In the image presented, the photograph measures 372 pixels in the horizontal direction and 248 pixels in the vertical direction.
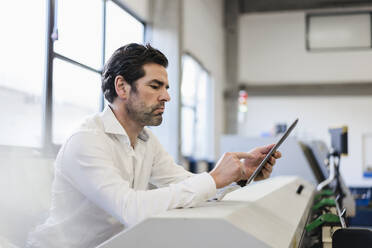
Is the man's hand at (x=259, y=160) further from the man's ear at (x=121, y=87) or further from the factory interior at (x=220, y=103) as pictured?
the man's ear at (x=121, y=87)

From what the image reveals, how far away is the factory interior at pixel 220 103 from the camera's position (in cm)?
149

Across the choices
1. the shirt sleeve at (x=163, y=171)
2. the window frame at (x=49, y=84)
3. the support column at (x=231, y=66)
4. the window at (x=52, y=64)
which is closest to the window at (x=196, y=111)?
the support column at (x=231, y=66)

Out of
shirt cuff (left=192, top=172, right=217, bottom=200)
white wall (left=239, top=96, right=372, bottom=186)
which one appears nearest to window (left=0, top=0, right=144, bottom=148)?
shirt cuff (left=192, top=172, right=217, bottom=200)

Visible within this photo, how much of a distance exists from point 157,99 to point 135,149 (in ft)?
0.70

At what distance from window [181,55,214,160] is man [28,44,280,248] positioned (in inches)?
214

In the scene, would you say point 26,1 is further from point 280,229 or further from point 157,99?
point 280,229

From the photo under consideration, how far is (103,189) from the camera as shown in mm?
1410

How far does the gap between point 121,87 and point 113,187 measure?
48 cm

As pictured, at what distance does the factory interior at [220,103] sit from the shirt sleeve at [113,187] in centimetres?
3

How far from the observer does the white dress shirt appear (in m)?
1.37

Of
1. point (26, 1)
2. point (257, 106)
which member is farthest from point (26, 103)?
point (257, 106)

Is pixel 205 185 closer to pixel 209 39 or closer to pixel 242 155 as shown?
pixel 242 155

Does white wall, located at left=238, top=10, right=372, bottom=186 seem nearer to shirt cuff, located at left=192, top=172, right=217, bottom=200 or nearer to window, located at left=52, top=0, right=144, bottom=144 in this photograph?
window, located at left=52, top=0, right=144, bottom=144

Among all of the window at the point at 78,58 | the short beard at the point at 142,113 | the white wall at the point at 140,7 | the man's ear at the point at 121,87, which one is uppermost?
the white wall at the point at 140,7
